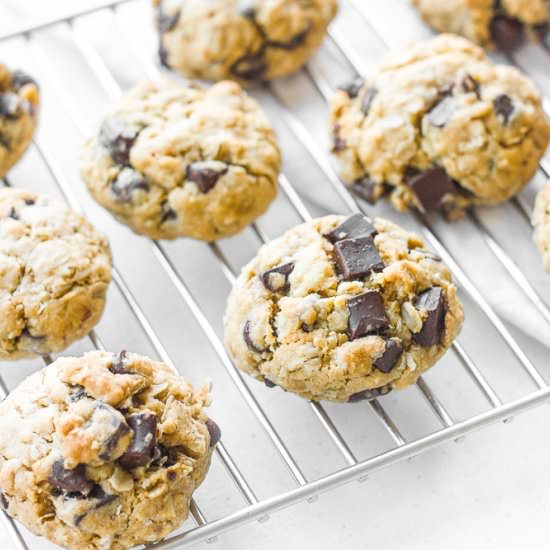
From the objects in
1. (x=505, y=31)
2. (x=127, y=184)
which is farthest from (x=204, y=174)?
(x=505, y=31)

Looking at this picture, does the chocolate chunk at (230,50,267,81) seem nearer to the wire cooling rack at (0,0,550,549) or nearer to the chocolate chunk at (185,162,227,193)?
the wire cooling rack at (0,0,550,549)

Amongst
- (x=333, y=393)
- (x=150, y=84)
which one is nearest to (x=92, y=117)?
(x=150, y=84)

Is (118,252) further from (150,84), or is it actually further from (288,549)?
(288,549)

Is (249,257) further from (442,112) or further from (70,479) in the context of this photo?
(70,479)

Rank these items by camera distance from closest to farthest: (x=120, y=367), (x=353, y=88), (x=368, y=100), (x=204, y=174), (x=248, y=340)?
(x=120, y=367) < (x=248, y=340) < (x=204, y=174) < (x=368, y=100) < (x=353, y=88)

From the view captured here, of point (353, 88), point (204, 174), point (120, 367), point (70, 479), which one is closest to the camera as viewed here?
point (70, 479)

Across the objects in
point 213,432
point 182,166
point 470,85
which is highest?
A: point 470,85

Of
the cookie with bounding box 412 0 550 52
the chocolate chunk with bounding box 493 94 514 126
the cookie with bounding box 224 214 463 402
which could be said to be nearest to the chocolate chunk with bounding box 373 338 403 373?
the cookie with bounding box 224 214 463 402

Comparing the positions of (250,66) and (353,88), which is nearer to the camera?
(353,88)
